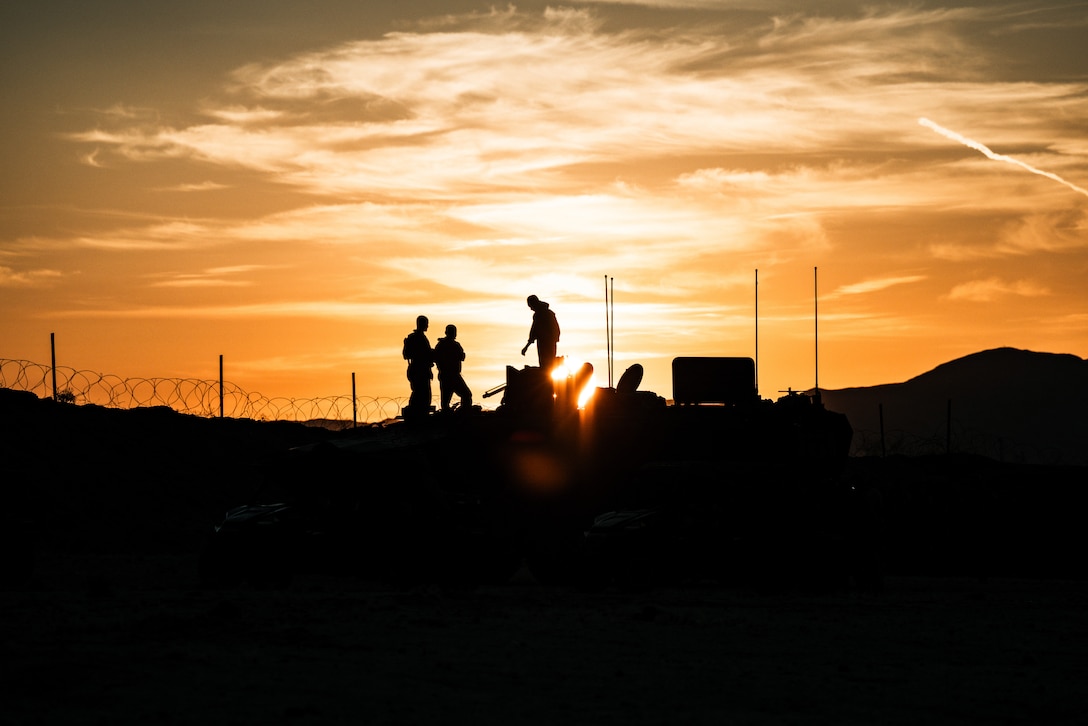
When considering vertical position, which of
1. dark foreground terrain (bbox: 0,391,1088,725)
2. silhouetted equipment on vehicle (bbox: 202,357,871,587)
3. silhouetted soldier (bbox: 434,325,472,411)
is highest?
silhouetted soldier (bbox: 434,325,472,411)

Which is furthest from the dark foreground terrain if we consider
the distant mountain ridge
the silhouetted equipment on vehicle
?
the distant mountain ridge

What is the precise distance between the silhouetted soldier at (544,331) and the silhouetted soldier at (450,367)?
4.60ft

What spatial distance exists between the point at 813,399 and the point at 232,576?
1009 cm

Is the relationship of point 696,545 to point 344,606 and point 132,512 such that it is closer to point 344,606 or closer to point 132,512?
point 344,606

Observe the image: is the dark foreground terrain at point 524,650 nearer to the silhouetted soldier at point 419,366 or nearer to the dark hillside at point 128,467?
the silhouetted soldier at point 419,366

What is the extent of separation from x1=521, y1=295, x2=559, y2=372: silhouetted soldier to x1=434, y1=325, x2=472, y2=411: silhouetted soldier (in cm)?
140

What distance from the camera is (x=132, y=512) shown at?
41.8 meters

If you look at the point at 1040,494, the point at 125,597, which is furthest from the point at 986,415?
the point at 125,597

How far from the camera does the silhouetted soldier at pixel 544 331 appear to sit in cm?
2519

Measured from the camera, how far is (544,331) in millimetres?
25297

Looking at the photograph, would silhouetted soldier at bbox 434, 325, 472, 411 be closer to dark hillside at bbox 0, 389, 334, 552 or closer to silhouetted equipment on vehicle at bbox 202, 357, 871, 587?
silhouetted equipment on vehicle at bbox 202, 357, 871, 587

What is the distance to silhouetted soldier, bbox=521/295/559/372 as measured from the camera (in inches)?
992

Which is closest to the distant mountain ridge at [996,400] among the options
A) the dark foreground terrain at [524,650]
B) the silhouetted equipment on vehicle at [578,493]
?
the silhouetted equipment on vehicle at [578,493]

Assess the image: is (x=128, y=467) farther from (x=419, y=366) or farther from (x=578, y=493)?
(x=578, y=493)
